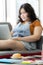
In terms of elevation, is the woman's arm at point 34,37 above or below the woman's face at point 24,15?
below

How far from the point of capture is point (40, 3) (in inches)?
135

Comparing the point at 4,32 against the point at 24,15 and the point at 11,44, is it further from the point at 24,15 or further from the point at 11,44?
the point at 11,44

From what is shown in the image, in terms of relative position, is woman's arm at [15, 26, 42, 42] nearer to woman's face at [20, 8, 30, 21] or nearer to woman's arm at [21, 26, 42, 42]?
woman's arm at [21, 26, 42, 42]

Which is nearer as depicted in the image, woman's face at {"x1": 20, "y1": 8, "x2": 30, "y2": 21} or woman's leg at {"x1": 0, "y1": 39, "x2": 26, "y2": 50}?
woman's leg at {"x1": 0, "y1": 39, "x2": 26, "y2": 50}

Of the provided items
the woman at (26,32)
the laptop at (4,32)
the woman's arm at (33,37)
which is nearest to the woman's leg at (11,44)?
the woman at (26,32)

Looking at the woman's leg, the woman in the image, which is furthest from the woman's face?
the woman's leg

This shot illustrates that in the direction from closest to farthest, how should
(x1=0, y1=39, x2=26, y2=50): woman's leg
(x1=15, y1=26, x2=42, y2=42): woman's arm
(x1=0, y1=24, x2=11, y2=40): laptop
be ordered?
(x1=0, y1=39, x2=26, y2=50): woman's leg
(x1=15, y1=26, x2=42, y2=42): woman's arm
(x1=0, y1=24, x2=11, y2=40): laptop

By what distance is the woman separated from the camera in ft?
6.59

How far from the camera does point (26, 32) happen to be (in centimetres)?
232

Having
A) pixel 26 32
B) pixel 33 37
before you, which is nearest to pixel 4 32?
pixel 26 32

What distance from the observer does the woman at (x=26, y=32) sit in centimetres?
201

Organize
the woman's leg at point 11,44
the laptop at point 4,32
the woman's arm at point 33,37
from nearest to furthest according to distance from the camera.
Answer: the woman's leg at point 11,44 → the woman's arm at point 33,37 → the laptop at point 4,32

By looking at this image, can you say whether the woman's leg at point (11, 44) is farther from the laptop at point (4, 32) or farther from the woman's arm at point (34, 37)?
the laptop at point (4, 32)

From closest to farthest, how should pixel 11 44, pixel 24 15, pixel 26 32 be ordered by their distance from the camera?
1. pixel 11 44
2. pixel 26 32
3. pixel 24 15
